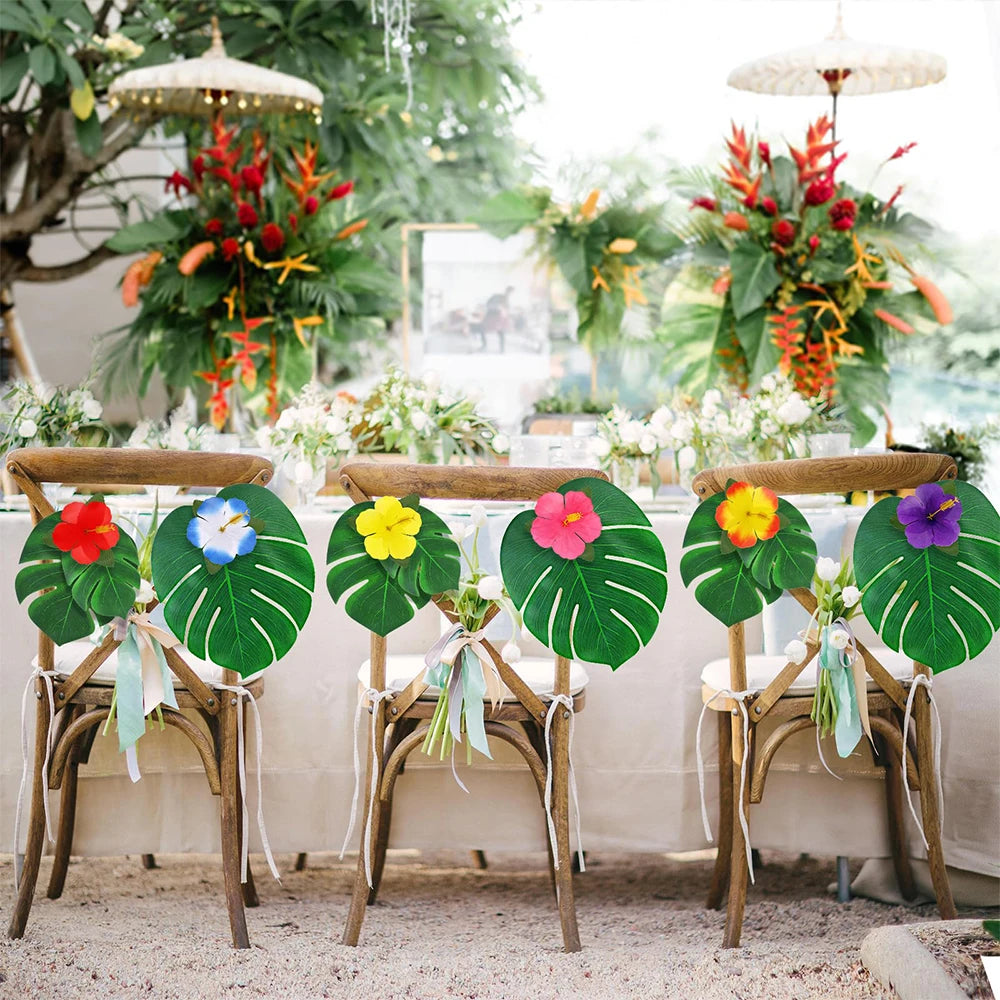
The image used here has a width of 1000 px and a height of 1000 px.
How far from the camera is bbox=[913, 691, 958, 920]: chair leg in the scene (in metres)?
2.22

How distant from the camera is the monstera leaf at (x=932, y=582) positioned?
209 cm

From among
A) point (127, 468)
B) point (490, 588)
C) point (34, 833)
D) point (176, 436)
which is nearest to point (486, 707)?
point (490, 588)

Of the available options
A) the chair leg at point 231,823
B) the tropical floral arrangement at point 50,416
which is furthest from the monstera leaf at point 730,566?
the tropical floral arrangement at point 50,416

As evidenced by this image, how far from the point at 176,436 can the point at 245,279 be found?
210 centimetres

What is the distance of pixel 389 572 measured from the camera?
2080mm

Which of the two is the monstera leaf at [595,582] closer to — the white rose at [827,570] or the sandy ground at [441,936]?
the white rose at [827,570]

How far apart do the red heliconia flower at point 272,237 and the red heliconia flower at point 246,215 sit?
0.17 ft

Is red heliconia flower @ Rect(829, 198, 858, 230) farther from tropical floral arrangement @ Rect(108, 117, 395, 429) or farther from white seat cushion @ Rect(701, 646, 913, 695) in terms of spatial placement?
white seat cushion @ Rect(701, 646, 913, 695)

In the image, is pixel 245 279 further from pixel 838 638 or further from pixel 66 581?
pixel 838 638

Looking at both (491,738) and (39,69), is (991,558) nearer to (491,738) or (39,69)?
(491,738)

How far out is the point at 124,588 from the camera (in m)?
2.10

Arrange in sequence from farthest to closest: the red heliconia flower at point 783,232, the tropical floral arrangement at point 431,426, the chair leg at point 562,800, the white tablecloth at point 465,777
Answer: the red heliconia flower at point 783,232 < the tropical floral arrangement at point 431,426 < the white tablecloth at point 465,777 < the chair leg at point 562,800

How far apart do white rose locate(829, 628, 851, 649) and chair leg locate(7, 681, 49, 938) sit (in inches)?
53.3

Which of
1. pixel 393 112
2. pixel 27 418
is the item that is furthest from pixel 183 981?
pixel 393 112
